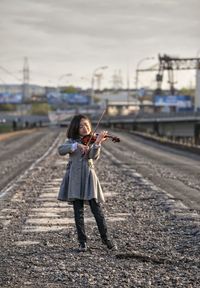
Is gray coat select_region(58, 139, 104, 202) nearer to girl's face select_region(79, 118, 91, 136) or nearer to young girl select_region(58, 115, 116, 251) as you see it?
young girl select_region(58, 115, 116, 251)

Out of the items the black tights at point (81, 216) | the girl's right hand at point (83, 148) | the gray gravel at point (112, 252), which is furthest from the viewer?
the black tights at point (81, 216)

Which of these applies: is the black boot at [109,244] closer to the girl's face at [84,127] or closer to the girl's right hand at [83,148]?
the girl's right hand at [83,148]

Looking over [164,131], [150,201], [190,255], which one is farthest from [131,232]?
[164,131]

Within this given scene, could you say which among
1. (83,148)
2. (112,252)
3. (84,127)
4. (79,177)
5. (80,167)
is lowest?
(112,252)

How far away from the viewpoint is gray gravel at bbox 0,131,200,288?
7.09 metres

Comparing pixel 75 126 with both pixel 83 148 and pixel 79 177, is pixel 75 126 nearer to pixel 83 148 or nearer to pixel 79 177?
pixel 83 148

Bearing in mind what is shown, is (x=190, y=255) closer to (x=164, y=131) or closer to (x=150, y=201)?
(x=150, y=201)

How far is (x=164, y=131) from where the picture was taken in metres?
117

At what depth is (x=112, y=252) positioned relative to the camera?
28.1ft

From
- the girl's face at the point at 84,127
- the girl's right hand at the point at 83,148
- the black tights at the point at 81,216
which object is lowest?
the black tights at the point at 81,216

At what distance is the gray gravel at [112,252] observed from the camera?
709cm

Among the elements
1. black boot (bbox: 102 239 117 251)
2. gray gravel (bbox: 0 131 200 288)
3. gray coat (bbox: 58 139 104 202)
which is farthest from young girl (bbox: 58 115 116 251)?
gray gravel (bbox: 0 131 200 288)

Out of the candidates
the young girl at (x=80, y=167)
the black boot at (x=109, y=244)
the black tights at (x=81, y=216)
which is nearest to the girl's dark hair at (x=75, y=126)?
the young girl at (x=80, y=167)

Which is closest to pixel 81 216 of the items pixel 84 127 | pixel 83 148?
pixel 83 148
